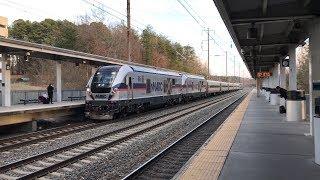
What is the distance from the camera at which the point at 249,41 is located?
20.8m

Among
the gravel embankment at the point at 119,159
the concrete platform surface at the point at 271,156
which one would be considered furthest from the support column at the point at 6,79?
the concrete platform surface at the point at 271,156

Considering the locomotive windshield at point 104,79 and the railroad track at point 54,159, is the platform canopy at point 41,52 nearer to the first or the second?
the locomotive windshield at point 104,79

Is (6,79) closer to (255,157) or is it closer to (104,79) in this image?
(104,79)

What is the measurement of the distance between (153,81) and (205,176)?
20.4 metres

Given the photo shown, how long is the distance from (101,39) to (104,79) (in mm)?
44929

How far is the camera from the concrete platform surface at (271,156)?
25.1ft

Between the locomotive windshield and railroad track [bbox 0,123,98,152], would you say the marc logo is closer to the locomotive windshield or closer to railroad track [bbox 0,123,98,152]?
the locomotive windshield

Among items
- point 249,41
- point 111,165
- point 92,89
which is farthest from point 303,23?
point 92,89

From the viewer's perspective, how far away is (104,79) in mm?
21812

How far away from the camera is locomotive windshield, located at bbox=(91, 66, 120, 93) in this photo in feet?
70.6

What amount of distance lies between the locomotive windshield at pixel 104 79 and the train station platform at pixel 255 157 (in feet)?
28.2

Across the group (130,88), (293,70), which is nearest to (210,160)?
(293,70)

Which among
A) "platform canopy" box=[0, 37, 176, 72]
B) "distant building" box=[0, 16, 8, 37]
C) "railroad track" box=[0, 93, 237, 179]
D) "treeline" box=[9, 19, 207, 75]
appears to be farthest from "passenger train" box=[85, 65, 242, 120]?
"distant building" box=[0, 16, 8, 37]

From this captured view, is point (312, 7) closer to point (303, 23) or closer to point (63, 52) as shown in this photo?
point (303, 23)
